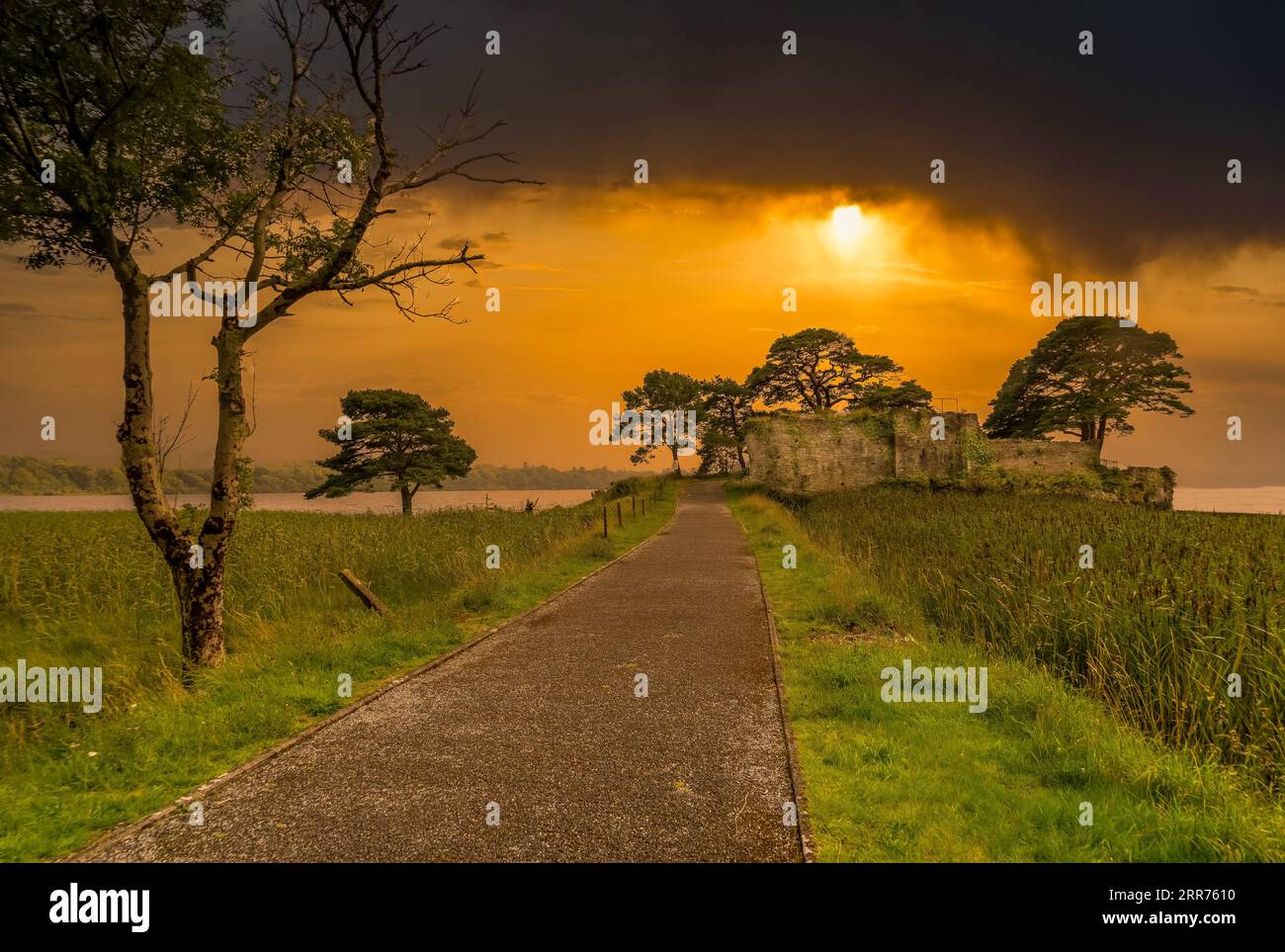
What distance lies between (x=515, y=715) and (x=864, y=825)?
12.2ft

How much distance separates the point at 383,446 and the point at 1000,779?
46.2 meters

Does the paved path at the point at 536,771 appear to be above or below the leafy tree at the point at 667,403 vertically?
below

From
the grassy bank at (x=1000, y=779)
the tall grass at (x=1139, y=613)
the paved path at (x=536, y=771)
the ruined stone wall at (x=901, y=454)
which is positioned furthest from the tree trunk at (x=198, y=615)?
the ruined stone wall at (x=901, y=454)

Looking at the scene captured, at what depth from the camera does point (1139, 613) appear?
7.71 meters

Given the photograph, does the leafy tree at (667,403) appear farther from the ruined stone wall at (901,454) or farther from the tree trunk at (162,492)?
the tree trunk at (162,492)

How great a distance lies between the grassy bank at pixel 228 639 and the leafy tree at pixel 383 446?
2497cm

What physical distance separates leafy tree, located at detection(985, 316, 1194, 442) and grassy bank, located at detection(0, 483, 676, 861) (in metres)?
46.1

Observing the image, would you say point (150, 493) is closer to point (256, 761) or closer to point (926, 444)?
point (256, 761)

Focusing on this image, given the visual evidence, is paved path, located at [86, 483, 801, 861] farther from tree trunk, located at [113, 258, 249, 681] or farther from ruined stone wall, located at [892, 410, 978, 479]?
ruined stone wall, located at [892, 410, 978, 479]

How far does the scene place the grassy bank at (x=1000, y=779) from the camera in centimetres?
405

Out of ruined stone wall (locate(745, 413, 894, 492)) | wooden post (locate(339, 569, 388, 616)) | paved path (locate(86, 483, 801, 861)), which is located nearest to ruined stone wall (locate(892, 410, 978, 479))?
ruined stone wall (locate(745, 413, 894, 492))

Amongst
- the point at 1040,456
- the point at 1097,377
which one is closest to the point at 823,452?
the point at 1040,456
